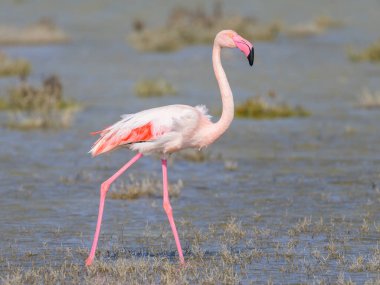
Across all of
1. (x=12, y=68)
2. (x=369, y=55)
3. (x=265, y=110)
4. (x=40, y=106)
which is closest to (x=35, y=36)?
(x=12, y=68)

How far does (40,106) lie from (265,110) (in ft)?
13.5

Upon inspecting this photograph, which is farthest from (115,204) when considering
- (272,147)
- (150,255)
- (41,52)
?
(41,52)

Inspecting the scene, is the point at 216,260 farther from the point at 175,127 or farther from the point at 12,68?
the point at 12,68

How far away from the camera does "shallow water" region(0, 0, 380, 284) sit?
11.5 meters

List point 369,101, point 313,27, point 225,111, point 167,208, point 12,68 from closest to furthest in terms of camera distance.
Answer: point 225,111 → point 167,208 → point 369,101 → point 12,68 → point 313,27

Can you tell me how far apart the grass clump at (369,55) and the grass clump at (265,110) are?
872 centimetres

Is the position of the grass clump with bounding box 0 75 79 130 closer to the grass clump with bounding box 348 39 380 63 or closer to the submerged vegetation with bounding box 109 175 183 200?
the submerged vegetation with bounding box 109 175 183 200

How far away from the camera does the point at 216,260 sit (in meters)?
9.38

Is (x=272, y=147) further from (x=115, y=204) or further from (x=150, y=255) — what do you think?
(x=150, y=255)

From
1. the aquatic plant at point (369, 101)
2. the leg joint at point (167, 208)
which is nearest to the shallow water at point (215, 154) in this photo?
the aquatic plant at point (369, 101)

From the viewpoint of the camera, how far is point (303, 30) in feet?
116

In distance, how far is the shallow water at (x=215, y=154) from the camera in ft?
37.9

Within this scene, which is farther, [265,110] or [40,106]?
[265,110]

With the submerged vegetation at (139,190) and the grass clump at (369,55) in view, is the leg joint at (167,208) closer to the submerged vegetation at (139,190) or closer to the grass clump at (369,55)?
the submerged vegetation at (139,190)
